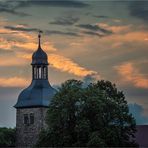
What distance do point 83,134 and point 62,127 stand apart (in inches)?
103

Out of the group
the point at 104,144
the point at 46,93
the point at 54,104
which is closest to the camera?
the point at 104,144

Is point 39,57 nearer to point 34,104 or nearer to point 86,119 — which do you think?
point 34,104

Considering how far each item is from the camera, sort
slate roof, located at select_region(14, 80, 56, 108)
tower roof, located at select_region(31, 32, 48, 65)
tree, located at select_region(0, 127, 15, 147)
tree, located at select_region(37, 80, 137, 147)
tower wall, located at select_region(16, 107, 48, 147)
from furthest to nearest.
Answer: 1. tree, located at select_region(0, 127, 15, 147)
2. tower roof, located at select_region(31, 32, 48, 65)
3. tower wall, located at select_region(16, 107, 48, 147)
4. slate roof, located at select_region(14, 80, 56, 108)
5. tree, located at select_region(37, 80, 137, 147)

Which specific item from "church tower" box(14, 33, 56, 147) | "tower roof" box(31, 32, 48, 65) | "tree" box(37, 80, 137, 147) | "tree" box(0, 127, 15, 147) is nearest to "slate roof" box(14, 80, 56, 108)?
"church tower" box(14, 33, 56, 147)

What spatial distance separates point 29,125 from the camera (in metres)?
110

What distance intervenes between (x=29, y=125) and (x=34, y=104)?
10.2 ft

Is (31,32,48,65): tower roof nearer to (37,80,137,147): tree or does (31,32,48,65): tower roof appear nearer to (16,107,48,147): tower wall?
(16,107,48,147): tower wall

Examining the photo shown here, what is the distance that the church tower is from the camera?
108125mm

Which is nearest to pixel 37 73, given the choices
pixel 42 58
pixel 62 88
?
pixel 42 58

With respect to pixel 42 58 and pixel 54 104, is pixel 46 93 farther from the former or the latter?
pixel 54 104

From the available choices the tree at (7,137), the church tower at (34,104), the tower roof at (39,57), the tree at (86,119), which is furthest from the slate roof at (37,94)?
the tree at (86,119)

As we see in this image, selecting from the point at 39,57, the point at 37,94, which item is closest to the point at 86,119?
the point at 37,94

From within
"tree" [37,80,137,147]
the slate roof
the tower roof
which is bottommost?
"tree" [37,80,137,147]

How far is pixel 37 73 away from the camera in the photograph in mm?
111062
